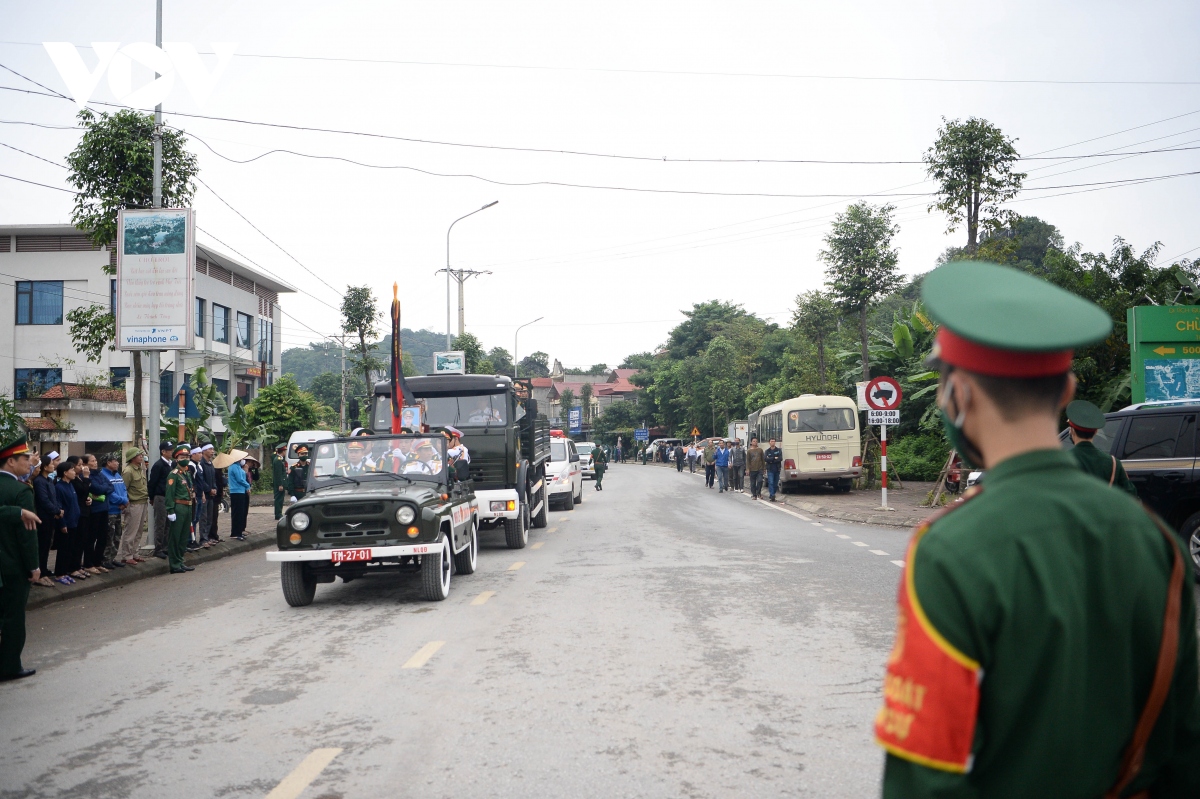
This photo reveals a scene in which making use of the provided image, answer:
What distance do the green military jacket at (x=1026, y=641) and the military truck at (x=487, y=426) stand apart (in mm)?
13748

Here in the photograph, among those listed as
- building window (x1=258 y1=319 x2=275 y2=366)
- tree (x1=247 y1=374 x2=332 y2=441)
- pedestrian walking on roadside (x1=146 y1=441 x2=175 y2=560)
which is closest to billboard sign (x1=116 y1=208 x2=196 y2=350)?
pedestrian walking on roadside (x1=146 y1=441 x2=175 y2=560)

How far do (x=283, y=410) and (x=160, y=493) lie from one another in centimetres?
2359

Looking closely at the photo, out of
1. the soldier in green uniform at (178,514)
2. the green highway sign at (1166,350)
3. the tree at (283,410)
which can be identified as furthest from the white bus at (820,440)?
the tree at (283,410)

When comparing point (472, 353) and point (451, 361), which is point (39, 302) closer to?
point (451, 361)

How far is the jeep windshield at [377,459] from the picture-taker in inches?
460

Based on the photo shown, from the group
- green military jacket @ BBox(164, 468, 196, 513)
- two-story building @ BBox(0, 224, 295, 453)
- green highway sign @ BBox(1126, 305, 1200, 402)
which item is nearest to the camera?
green military jacket @ BBox(164, 468, 196, 513)

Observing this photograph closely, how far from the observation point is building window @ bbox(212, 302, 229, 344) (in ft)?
155

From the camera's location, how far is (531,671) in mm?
7062

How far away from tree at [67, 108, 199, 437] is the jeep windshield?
8.82 m

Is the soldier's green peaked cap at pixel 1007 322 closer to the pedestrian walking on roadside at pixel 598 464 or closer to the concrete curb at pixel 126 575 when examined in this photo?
the concrete curb at pixel 126 575

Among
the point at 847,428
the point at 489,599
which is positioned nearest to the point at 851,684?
the point at 489,599

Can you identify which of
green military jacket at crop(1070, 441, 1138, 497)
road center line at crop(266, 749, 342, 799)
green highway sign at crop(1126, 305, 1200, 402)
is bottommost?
road center line at crop(266, 749, 342, 799)

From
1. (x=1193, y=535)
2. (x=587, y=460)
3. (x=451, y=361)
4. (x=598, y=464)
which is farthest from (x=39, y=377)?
(x=1193, y=535)

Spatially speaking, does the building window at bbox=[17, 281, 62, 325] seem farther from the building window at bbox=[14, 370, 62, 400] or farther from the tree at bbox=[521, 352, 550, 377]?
the tree at bbox=[521, 352, 550, 377]
